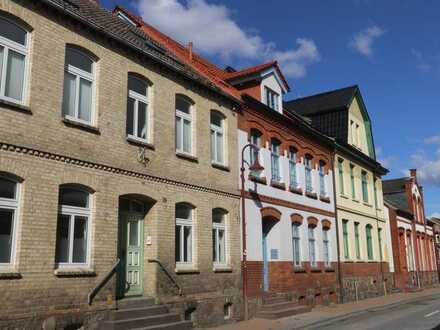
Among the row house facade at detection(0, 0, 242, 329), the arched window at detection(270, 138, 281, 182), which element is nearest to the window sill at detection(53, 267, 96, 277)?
the row house facade at detection(0, 0, 242, 329)

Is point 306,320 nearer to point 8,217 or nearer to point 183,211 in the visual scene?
point 183,211

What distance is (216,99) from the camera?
16.5 metres

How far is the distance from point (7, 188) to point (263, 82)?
40.7 feet

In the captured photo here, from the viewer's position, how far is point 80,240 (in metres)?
11.0

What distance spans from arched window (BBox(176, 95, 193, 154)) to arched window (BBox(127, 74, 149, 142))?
1423 millimetres

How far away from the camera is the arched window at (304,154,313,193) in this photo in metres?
22.7

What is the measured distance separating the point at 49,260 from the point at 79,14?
5805 millimetres

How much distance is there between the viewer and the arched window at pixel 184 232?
14.2 meters

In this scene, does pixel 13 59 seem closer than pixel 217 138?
Yes

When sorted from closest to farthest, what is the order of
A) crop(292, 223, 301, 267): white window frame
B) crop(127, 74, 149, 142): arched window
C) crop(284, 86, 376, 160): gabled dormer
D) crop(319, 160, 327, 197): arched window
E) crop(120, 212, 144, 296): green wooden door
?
crop(120, 212, 144, 296): green wooden door < crop(127, 74, 149, 142): arched window < crop(292, 223, 301, 267): white window frame < crop(319, 160, 327, 197): arched window < crop(284, 86, 376, 160): gabled dormer

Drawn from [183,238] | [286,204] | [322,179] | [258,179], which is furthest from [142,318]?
[322,179]

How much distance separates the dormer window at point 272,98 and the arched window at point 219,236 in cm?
608

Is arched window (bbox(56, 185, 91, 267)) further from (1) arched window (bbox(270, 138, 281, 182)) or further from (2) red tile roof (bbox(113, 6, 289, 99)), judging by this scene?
(1) arched window (bbox(270, 138, 281, 182))

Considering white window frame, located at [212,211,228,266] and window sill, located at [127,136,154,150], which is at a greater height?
window sill, located at [127,136,154,150]
